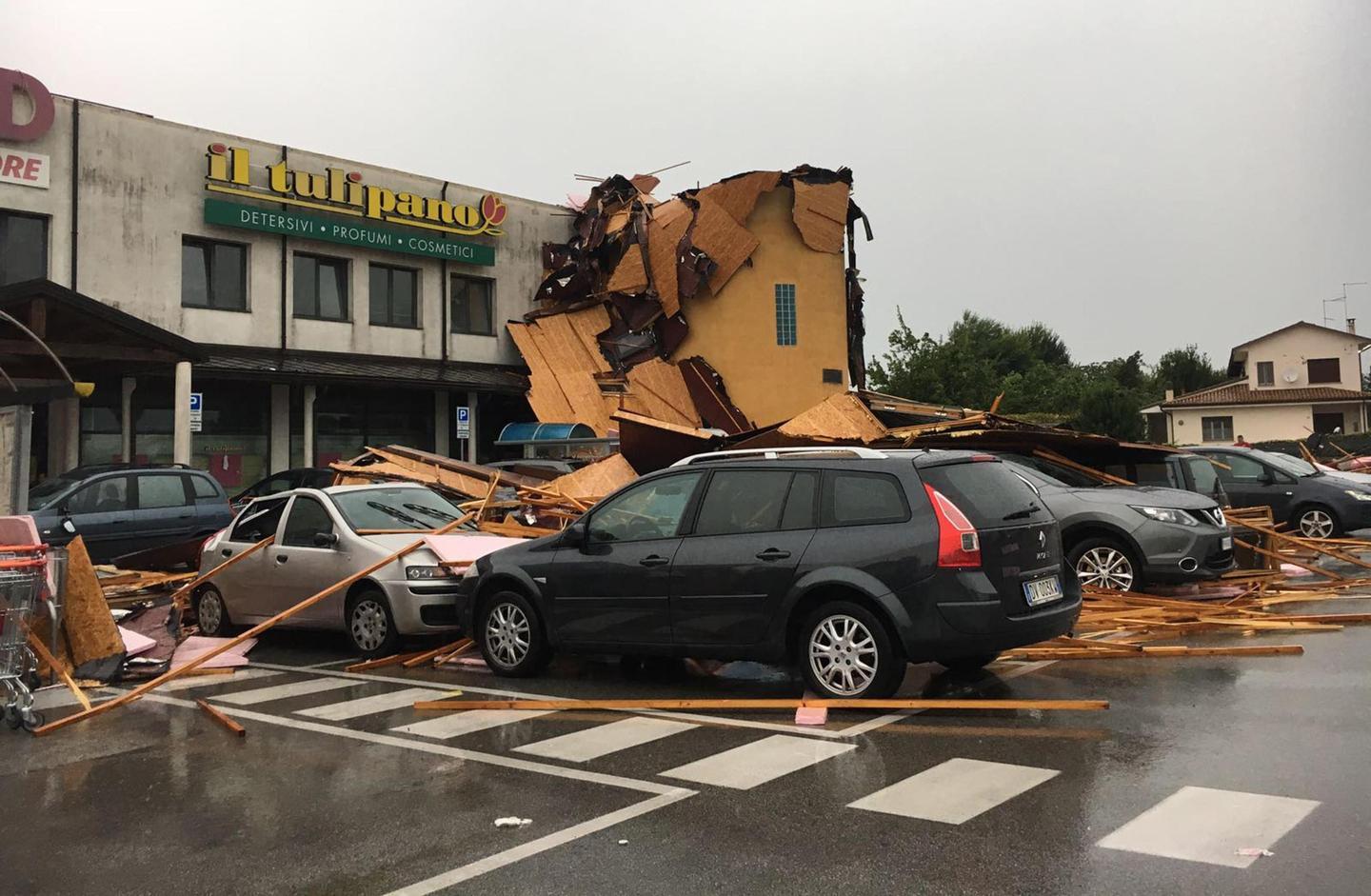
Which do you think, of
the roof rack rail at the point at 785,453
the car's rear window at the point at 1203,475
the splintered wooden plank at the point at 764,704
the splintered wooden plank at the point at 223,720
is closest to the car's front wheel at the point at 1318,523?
the car's rear window at the point at 1203,475

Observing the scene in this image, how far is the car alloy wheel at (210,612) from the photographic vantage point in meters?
11.8

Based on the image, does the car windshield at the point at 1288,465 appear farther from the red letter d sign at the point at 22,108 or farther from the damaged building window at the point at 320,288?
the red letter d sign at the point at 22,108

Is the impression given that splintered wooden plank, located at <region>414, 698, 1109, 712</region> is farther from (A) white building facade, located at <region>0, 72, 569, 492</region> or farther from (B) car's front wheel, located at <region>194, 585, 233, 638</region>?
(A) white building facade, located at <region>0, 72, 569, 492</region>

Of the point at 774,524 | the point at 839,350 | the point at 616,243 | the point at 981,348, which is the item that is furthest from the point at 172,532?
the point at 981,348

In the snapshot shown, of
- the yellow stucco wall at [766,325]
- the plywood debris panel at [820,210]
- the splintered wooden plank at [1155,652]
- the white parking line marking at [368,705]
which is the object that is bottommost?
the white parking line marking at [368,705]

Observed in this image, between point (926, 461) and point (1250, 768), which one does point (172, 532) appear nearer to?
point (926, 461)

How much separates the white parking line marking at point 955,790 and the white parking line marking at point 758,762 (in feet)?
1.96

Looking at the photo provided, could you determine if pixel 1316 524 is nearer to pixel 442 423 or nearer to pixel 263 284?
pixel 442 423

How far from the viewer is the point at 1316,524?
669 inches

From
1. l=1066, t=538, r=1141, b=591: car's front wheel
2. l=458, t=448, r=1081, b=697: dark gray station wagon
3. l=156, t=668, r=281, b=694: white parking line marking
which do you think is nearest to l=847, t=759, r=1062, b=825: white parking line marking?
l=458, t=448, r=1081, b=697: dark gray station wagon

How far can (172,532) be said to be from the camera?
15.9m

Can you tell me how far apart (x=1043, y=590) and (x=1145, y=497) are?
465 centimetres

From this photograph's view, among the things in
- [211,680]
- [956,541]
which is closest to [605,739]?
[956,541]

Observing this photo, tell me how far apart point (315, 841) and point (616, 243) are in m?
27.8
